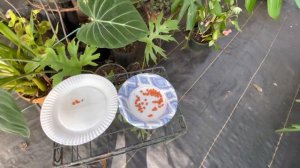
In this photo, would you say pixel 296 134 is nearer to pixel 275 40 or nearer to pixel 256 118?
pixel 256 118

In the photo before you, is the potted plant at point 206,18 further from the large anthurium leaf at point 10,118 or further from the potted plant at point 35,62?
the large anthurium leaf at point 10,118

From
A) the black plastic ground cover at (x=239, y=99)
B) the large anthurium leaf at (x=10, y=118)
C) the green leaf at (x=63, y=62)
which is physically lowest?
the black plastic ground cover at (x=239, y=99)

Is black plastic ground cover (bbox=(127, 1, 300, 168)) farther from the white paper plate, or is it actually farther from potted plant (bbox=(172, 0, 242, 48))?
the white paper plate

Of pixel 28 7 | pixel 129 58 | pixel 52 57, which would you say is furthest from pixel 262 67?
pixel 28 7

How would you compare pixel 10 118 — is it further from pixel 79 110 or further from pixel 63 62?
pixel 63 62

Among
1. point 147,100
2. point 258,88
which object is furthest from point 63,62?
point 258,88

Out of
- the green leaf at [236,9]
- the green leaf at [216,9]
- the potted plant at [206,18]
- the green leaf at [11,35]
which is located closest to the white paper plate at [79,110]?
the green leaf at [11,35]
